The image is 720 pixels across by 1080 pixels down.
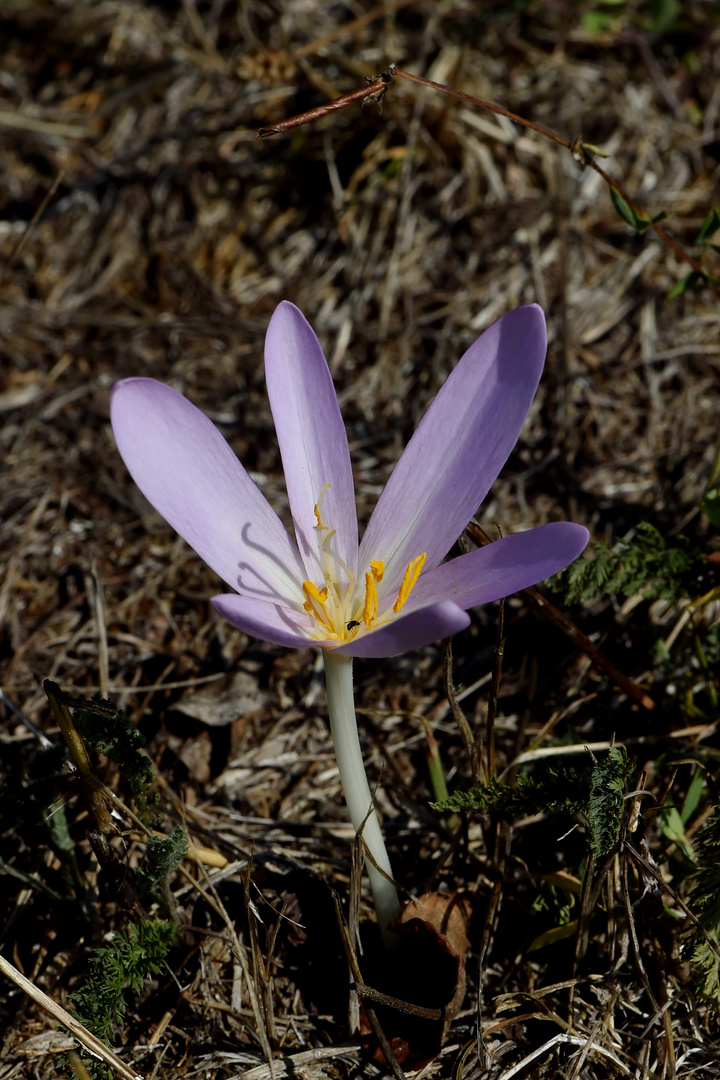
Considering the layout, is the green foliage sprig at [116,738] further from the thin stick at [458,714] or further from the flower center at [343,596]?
the thin stick at [458,714]

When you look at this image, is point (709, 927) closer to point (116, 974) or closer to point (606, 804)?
Result: point (606, 804)

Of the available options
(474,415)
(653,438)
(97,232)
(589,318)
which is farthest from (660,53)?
(474,415)

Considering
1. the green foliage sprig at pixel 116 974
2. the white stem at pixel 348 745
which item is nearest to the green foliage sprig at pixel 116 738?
the green foliage sprig at pixel 116 974

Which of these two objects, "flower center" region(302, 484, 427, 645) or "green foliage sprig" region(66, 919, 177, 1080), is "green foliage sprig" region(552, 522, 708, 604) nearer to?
"flower center" region(302, 484, 427, 645)

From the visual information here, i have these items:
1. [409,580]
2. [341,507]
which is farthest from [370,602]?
[341,507]

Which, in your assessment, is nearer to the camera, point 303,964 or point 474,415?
point 474,415

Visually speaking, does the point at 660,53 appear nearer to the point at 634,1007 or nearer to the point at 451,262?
the point at 451,262
